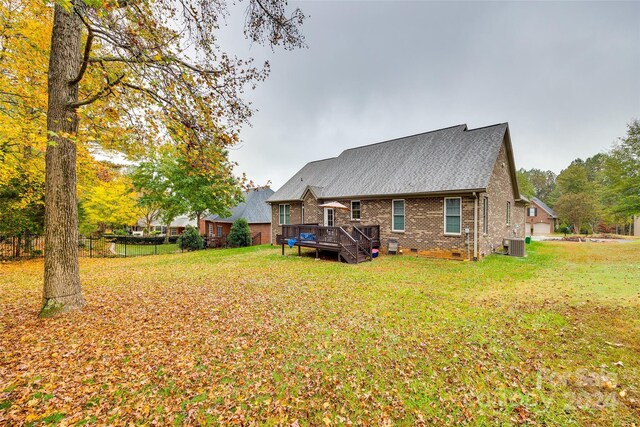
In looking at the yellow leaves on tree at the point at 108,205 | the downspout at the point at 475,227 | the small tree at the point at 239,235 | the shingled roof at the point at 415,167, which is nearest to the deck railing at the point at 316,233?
the shingled roof at the point at 415,167

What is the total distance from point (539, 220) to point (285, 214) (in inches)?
1679

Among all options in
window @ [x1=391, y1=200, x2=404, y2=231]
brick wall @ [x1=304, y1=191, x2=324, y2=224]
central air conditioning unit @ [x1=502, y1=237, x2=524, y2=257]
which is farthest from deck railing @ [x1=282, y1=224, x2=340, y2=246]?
central air conditioning unit @ [x1=502, y1=237, x2=524, y2=257]

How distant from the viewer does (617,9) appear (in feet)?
34.7

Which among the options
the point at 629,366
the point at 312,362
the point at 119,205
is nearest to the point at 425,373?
the point at 312,362

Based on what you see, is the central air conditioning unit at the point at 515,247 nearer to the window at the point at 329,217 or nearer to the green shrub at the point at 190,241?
the window at the point at 329,217

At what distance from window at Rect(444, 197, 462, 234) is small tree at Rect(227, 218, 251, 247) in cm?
1631

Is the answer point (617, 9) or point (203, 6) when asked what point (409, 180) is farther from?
point (203, 6)

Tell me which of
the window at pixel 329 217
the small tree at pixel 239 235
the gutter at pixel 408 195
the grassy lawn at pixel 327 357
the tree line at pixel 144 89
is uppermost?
the tree line at pixel 144 89

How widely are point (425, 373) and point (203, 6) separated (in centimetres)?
790

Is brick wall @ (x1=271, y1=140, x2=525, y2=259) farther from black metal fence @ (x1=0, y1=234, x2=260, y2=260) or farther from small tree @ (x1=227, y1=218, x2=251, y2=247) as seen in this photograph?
black metal fence @ (x1=0, y1=234, x2=260, y2=260)

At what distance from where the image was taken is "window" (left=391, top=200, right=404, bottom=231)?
13.9 metres

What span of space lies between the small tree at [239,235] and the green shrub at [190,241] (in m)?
2.50

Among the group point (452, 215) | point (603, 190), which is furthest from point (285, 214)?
point (603, 190)

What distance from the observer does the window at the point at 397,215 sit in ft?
45.5
